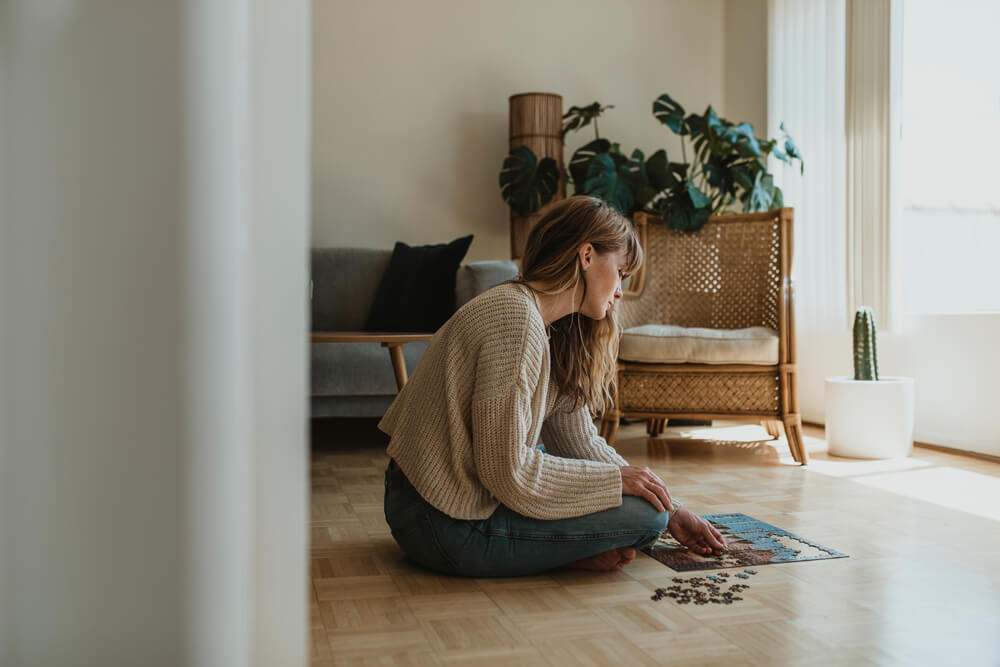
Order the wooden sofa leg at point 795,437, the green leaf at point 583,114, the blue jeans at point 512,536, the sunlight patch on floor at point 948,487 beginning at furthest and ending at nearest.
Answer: the green leaf at point 583,114 < the wooden sofa leg at point 795,437 < the sunlight patch on floor at point 948,487 < the blue jeans at point 512,536

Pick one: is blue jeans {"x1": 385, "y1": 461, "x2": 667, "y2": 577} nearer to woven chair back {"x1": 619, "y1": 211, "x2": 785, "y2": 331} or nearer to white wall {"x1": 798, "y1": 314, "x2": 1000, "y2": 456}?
woven chair back {"x1": 619, "y1": 211, "x2": 785, "y2": 331}

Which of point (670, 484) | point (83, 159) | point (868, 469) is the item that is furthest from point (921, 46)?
point (83, 159)

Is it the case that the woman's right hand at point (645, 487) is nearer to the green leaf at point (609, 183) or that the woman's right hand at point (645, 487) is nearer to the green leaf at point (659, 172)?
the green leaf at point (609, 183)

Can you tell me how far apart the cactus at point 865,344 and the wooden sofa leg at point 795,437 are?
17.4 inches

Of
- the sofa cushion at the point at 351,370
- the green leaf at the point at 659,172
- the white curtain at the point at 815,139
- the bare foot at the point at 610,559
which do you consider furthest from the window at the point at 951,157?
the bare foot at the point at 610,559

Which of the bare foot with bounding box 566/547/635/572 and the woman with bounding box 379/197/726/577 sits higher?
the woman with bounding box 379/197/726/577

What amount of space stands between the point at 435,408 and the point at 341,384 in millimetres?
1786

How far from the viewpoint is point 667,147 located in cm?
507

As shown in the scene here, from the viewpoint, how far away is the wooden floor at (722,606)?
1.33m

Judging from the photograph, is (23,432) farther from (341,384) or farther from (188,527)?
(341,384)

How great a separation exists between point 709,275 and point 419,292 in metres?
1.25

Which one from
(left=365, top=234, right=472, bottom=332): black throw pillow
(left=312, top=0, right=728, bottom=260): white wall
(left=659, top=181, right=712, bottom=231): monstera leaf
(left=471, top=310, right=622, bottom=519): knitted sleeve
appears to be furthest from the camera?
(left=312, top=0, right=728, bottom=260): white wall

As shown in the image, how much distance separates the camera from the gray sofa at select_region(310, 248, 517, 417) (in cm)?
339

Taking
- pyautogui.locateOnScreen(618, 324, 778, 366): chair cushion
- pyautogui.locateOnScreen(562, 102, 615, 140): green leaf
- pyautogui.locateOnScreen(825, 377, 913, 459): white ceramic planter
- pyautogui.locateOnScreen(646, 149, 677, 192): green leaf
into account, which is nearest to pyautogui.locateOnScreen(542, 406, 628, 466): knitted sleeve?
pyautogui.locateOnScreen(618, 324, 778, 366): chair cushion
